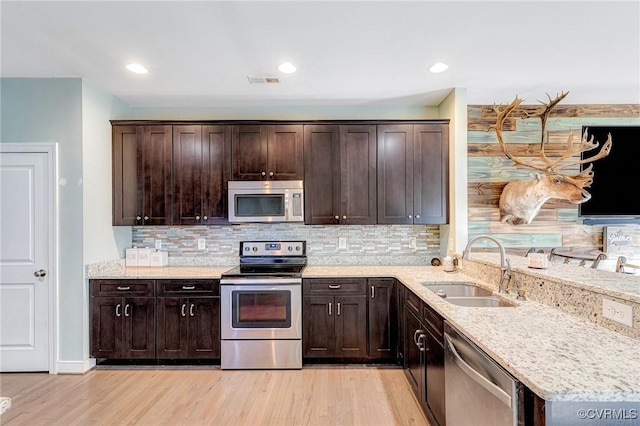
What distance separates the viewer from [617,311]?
5.09 feet

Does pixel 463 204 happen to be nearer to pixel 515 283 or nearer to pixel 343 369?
pixel 515 283

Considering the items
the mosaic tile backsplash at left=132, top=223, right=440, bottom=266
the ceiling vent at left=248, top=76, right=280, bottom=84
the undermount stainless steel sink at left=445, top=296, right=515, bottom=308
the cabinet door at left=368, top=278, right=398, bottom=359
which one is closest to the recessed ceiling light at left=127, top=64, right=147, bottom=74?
the ceiling vent at left=248, top=76, right=280, bottom=84

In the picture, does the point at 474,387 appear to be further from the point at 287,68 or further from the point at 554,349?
the point at 287,68

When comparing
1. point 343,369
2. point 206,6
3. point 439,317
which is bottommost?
point 343,369

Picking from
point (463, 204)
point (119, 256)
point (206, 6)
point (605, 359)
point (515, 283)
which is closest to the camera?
point (605, 359)

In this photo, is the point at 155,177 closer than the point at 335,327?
No

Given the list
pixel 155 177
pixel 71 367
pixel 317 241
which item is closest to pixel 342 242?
pixel 317 241

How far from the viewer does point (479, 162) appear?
12.1 feet

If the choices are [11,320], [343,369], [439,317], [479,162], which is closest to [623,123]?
[479,162]

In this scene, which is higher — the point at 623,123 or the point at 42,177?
the point at 623,123

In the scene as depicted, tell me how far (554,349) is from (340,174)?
2.51 m

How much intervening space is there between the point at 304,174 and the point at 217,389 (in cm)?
219

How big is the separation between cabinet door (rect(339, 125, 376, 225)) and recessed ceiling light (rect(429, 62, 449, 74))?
0.84 metres

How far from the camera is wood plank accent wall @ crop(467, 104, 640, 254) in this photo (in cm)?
369
